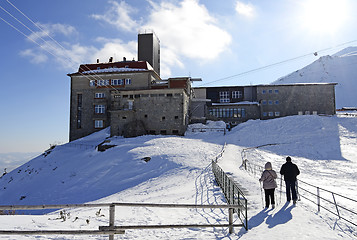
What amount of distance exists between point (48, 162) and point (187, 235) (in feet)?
110

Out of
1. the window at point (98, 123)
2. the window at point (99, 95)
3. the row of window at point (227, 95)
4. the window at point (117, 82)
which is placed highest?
the window at point (117, 82)

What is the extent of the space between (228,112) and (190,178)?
3857cm

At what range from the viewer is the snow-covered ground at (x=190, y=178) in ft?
26.8

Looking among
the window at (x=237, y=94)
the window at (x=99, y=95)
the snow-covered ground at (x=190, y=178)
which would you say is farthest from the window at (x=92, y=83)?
the window at (x=237, y=94)

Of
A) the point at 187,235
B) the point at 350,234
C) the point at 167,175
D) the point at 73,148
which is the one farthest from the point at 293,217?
the point at 73,148

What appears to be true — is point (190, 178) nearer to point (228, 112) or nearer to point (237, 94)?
point (228, 112)

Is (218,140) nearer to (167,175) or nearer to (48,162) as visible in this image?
(167,175)

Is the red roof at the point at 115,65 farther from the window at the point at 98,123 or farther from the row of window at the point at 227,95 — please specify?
the row of window at the point at 227,95

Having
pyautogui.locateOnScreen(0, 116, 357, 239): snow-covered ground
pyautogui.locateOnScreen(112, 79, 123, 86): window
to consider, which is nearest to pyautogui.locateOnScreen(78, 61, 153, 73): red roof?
pyautogui.locateOnScreen(112, 79, 123, 86): window

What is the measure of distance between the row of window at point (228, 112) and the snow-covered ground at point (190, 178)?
785 cm

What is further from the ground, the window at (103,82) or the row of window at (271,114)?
the window at (103,82)

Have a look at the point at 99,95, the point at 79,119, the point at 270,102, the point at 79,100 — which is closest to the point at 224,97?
the point at 270,102

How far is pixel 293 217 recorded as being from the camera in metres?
8.72

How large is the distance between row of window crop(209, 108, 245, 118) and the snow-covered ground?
7.85 metres
